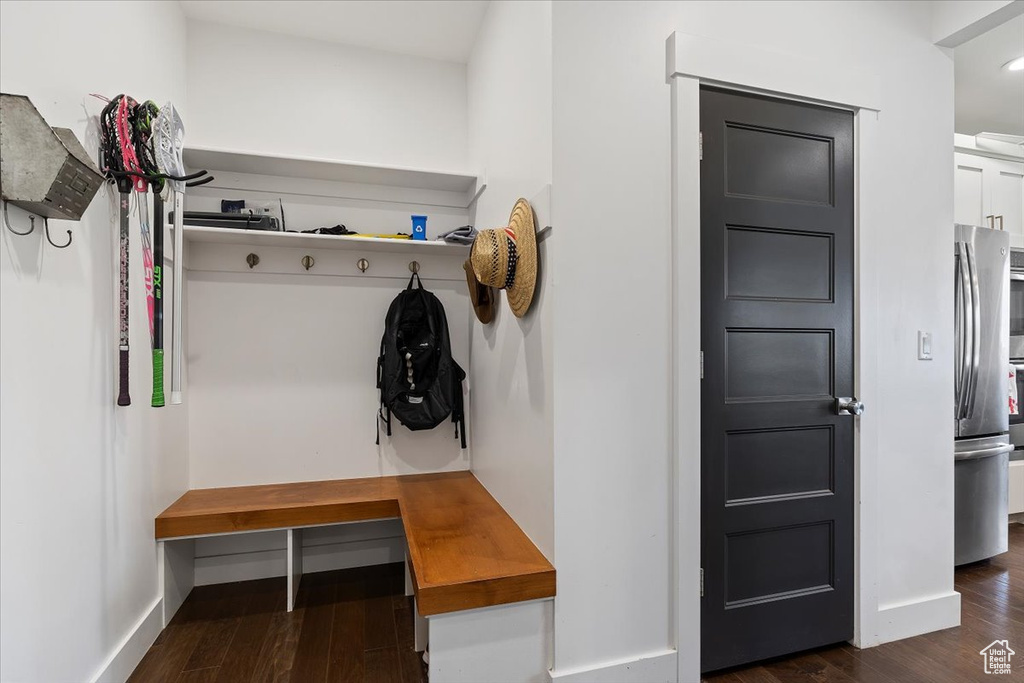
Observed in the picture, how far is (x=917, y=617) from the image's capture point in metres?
2.07

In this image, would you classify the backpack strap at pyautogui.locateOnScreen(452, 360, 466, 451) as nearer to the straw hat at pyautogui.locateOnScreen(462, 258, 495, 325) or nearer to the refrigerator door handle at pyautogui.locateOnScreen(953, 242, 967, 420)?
the straw hat at pyautogui.locateOnScreen(462, 258, 495, 325)

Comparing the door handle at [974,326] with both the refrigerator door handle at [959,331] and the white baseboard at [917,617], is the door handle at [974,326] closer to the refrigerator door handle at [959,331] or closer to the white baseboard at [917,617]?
the refrigerator door handle at [959,331]

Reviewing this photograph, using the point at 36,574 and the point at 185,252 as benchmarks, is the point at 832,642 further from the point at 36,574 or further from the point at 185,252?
the point at 185,252

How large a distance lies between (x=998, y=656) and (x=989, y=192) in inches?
109

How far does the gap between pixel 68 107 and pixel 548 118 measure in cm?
145

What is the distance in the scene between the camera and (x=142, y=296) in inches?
76.0

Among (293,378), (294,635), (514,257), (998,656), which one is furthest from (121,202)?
(998,656)

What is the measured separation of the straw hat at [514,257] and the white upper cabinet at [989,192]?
3015mm

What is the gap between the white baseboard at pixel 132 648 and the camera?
5.44 feet

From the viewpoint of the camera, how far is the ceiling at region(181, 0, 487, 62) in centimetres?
241

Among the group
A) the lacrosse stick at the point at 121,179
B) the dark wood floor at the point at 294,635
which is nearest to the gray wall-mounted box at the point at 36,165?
the lacrosse stick at the point at 121,179

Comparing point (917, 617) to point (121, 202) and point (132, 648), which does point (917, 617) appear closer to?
point (132, 648)

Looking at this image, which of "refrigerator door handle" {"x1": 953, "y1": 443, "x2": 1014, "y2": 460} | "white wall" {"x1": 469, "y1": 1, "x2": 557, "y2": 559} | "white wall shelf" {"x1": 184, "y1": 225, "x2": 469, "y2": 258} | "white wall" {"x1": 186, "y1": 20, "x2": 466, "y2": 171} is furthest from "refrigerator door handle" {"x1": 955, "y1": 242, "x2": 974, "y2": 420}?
"white wall" {"x1": 186, "y1": 20, "x2": 466, "y2": 171}

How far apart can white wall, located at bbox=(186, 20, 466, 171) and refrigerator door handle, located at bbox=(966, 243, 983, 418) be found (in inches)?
111
